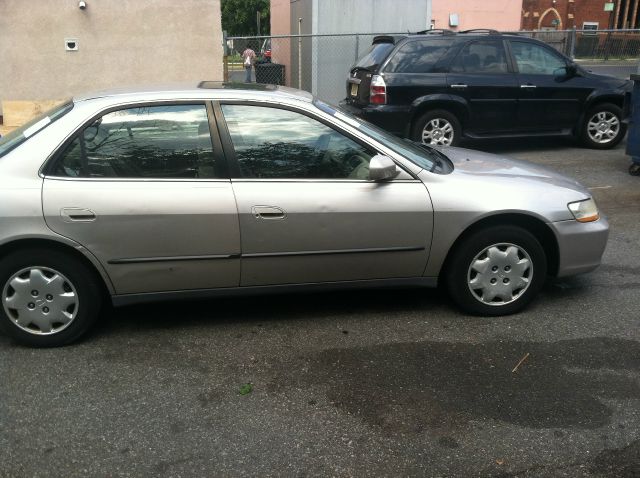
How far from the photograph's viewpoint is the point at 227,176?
391 cm

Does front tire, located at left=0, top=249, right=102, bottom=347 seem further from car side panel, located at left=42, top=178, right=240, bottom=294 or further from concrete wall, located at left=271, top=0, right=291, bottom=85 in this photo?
concrete wall, located at left=271, top=0, right=291, bottom=85

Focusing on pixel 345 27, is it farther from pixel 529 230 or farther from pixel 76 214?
pixel 76 214

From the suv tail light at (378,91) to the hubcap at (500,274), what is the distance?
549 cm

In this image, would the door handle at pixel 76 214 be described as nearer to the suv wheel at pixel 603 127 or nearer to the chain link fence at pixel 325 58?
the suv wheel at pixel 603 127

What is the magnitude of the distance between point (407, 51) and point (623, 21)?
4198cm

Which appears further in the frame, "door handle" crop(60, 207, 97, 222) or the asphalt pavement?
"door handle" crop(60, 207, 97, 222)

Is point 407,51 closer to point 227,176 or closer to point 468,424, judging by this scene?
point 227,176

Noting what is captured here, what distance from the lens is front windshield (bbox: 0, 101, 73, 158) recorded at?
387cm

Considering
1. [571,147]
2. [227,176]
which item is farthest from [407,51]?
[227,176]

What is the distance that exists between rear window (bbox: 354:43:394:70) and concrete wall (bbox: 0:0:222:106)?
3.71m

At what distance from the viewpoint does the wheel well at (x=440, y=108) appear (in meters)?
9.47

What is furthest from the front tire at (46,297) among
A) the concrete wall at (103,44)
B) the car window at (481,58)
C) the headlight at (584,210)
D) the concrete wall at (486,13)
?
the concrete wall at (486,13)

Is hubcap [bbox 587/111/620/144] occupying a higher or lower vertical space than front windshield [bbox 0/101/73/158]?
lower

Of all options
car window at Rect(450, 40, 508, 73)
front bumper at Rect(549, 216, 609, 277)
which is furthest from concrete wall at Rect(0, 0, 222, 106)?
front bumper at Rect(549, 216, 609, 277)
